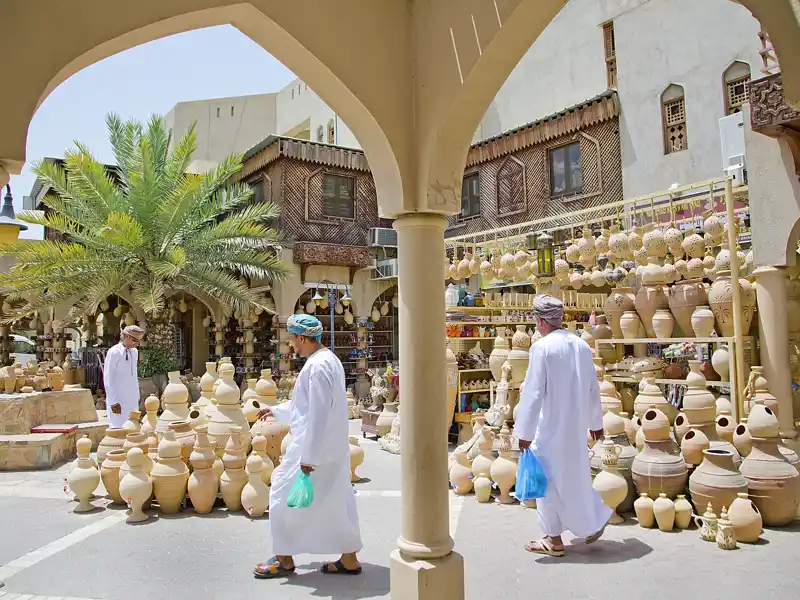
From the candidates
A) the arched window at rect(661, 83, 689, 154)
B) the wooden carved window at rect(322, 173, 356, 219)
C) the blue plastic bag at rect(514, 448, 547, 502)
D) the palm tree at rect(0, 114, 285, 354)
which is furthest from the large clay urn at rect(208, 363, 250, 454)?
the wooden carved window at rect(322, 173, 356, 219)

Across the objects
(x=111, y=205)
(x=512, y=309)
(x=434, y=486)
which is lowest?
(x=434, y=486)

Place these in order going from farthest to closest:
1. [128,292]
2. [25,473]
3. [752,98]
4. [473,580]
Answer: [128,292]
[25,473]
[752,98]
[473,580]

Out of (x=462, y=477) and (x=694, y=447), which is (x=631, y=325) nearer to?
(x=694, y=447)

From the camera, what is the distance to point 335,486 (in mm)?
4168

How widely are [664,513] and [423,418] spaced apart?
2621mm

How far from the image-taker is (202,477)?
5.70m

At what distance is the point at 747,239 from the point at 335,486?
372 inches

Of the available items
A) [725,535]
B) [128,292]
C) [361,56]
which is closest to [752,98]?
[725,535]

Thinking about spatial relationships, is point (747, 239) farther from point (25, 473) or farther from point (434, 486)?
point (25, 473)

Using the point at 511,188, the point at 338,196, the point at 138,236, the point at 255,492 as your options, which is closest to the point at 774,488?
the point at 255,492

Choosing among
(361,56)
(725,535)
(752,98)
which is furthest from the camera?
(752,98)

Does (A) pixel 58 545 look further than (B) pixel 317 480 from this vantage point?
Yes

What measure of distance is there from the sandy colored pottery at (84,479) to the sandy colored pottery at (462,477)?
3518 millimetres

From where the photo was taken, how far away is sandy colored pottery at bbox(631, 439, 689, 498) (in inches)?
203
